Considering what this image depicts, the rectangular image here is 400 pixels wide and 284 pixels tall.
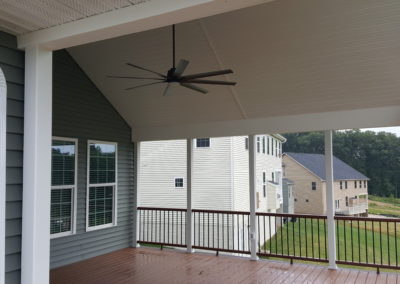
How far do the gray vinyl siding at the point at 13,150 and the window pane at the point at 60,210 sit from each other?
3.84m

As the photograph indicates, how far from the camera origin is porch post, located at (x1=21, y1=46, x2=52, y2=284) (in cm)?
211

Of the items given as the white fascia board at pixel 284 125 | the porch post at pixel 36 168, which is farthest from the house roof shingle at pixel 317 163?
the porch post at pixel 36 168

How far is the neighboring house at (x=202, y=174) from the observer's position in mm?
11211

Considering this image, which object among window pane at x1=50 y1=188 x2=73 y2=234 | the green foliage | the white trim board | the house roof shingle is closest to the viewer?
the white trim board

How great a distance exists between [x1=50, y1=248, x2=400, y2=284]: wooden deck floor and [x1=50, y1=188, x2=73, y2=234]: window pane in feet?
2.30

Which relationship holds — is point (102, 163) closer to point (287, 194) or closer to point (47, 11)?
point (47, 11)

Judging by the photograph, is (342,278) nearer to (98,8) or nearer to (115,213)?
(115,213)

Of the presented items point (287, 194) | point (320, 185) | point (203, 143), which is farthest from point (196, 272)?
point (287, 194)

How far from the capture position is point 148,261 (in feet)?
20.7

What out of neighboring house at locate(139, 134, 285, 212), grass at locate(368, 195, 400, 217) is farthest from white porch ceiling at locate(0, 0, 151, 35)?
grass at locate(368, 195, 400, 217)

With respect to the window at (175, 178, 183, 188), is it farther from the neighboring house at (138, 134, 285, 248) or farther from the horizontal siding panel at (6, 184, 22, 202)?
the horizontal siding panel at (6, 184, 22, 202)

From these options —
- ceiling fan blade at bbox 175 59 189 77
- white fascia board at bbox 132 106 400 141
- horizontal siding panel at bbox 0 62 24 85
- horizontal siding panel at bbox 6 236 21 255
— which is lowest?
horizontal siding panel at bbox 6 236 21 255

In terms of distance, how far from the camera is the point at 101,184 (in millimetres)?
6789

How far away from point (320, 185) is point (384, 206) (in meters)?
3.92
